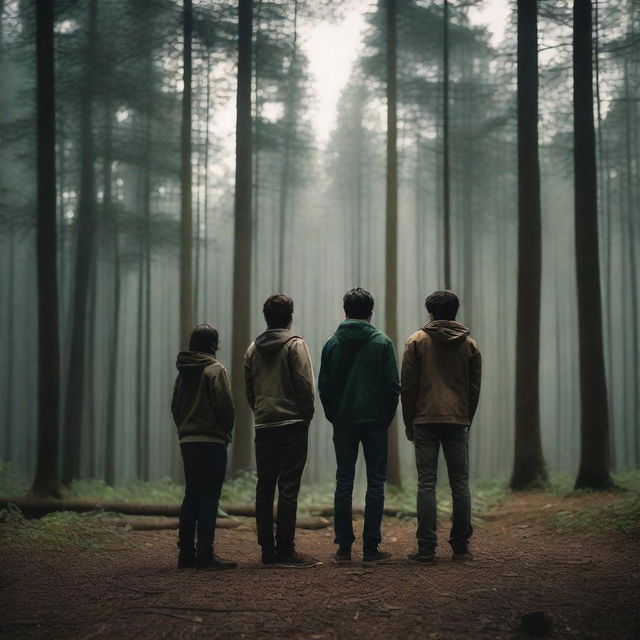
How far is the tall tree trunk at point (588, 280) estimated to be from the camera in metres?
9.22

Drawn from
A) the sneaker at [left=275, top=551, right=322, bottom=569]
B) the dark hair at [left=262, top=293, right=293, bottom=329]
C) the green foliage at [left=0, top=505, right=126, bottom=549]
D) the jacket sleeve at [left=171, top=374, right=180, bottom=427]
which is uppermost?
the dark hair at [left=262, top=293, right=293, bottom=329]

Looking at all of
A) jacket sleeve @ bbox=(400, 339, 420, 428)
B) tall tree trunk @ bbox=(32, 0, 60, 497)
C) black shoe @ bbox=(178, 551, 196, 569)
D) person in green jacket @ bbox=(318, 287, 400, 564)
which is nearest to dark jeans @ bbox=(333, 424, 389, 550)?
person in green jacket @ bbox=(318, 287, 400, 564)

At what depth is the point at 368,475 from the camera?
5121mm

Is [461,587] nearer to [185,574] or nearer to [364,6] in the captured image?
[185,574]

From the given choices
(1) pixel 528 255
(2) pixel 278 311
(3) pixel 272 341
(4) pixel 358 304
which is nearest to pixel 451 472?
(4) pixel 358 304

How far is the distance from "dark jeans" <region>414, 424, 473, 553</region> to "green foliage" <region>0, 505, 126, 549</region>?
3.91 m

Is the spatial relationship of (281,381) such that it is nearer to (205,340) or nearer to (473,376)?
(205,340)

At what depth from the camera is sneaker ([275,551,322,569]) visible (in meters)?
5.02

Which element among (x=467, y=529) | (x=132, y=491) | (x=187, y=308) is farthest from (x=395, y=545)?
(x=132, y=491)

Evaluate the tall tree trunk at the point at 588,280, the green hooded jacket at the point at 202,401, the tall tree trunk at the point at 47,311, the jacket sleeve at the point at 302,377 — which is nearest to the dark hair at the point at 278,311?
the jacket sleeve at the point at 302,377

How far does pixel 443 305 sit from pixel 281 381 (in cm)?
162

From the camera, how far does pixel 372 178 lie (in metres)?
24.4

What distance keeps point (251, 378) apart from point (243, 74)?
347 inches

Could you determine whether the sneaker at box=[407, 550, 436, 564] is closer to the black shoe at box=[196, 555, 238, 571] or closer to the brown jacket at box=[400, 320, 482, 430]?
the brown jacket at box=[400, 320, 482, 430]
